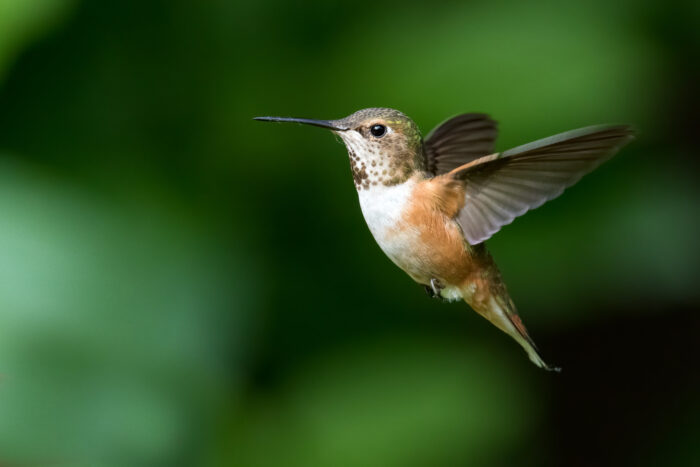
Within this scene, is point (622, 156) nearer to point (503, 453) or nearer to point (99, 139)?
point (503, 453)

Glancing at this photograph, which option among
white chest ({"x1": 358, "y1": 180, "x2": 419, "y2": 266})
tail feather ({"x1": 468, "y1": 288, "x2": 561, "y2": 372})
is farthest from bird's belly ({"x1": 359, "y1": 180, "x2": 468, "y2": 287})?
tail feather ({"x1": 468, "y1": 288, "x2": 561, "y2": 372})

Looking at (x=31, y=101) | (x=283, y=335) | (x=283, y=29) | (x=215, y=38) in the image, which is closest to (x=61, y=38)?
(x=31, y=101)

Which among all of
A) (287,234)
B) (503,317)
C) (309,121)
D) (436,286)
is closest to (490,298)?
(503,317)

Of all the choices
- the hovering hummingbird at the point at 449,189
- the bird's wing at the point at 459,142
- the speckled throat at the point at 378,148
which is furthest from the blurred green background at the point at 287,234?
the speckled throat at the point at 378,148

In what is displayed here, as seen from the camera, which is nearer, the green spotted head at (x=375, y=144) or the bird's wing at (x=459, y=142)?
the green spotted head at (x=375, y=144)

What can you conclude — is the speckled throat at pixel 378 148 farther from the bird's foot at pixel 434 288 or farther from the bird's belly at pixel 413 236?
the bird's foot at pixel 434 288

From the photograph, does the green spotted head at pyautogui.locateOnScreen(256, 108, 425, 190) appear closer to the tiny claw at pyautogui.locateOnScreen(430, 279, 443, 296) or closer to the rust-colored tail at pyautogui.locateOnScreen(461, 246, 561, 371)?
the tiny claw at pyautogui.locateOnScreen(430, 279, 443, 296)
